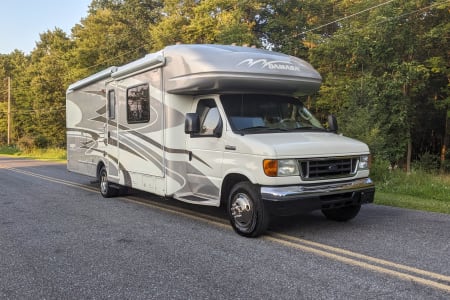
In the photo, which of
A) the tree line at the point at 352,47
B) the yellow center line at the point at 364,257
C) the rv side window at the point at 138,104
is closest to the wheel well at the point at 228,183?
the yellow center line at the point at 364,257

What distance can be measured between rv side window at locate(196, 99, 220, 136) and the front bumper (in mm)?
1486

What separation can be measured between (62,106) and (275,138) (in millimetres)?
49397

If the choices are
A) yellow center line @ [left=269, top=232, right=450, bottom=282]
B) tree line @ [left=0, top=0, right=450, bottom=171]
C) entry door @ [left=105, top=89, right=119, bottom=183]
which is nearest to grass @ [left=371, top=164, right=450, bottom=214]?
tree line @ [left=0, top=0, right=450, bottom=171]

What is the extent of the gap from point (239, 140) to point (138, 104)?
3248mm

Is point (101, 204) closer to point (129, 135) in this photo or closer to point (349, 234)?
point (129, 135)

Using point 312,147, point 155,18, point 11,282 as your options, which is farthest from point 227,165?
point 155,18

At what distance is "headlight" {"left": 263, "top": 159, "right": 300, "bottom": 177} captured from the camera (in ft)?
19.3

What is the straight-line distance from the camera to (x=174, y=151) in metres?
7.66

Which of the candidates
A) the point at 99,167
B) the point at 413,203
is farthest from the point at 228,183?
the point at 99,167

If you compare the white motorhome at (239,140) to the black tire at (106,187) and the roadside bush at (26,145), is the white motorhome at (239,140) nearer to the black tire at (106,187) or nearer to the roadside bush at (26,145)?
the black tire at (106,187)

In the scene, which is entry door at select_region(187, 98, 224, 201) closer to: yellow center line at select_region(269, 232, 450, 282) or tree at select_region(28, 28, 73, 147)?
yellow center line at select_region(269, 232, 450, 282)

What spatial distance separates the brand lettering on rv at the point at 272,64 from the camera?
700 centimetres

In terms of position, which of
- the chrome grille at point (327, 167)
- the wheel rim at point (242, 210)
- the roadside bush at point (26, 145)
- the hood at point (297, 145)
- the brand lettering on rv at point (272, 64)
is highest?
the brand lettering on rv at point (272, 64)

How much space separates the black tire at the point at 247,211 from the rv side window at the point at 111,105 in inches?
185
